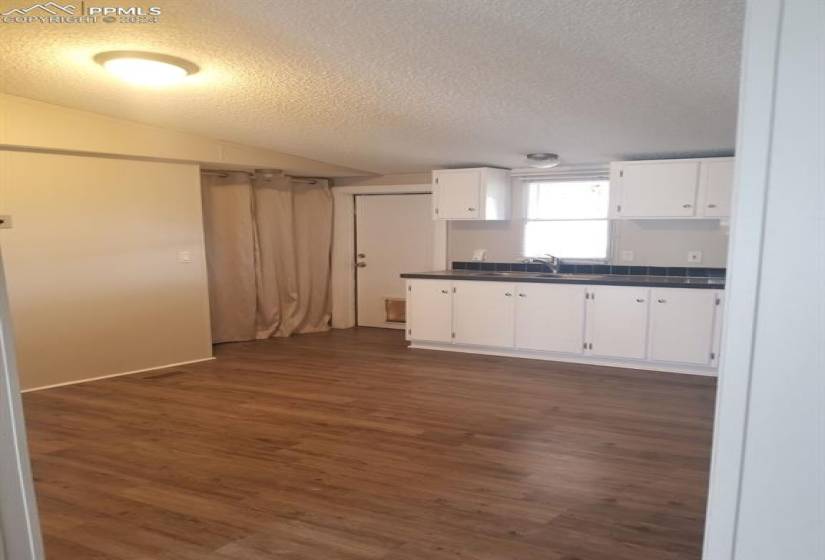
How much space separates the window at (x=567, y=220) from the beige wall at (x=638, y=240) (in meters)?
0.14

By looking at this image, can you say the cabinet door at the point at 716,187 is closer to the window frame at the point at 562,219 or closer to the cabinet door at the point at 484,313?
the window frame at the point at 562,219

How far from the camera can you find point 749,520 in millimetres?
911

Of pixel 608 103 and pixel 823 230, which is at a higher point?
pixel 608 103

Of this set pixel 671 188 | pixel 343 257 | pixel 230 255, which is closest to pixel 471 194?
pixel 671 188

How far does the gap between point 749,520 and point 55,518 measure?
110 inches

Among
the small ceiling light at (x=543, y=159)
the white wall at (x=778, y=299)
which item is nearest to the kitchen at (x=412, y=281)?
the white wall at (x=778, y=299)

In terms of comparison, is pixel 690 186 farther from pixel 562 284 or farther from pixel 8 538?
pixel 8 538

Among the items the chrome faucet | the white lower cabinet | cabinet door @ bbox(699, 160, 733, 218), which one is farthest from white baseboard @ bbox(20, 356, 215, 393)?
cabinet door @ bbox(699, 160, 733, 218)

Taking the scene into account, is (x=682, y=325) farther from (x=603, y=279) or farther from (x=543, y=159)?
(x=543, y=159)

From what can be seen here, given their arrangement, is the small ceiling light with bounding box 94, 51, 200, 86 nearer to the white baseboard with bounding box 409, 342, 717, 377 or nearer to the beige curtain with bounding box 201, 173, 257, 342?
the beige curtain with bounding box 201, 173, 257, 342

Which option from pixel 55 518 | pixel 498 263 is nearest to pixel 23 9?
→ pixel 55 518

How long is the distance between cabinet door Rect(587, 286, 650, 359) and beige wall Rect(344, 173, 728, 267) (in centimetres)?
87

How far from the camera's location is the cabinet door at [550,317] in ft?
17.5

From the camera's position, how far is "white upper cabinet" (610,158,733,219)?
503 cm
